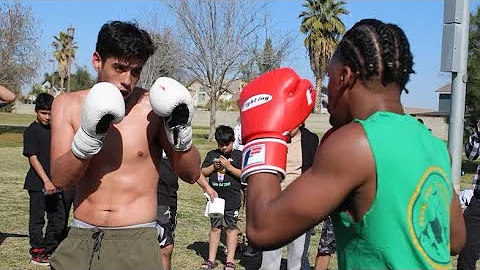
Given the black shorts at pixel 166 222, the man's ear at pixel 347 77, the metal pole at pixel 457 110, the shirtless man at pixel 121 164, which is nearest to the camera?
the man's ear at pixel 347 77

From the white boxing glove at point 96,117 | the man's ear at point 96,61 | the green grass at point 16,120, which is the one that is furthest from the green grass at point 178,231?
the green grass at point 16,120

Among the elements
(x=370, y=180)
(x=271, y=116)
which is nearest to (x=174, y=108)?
(x=271, y=116)

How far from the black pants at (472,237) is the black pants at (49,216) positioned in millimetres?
4131

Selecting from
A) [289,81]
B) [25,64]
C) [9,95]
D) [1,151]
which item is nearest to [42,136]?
[9,95]

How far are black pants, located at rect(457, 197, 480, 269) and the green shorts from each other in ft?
11.0

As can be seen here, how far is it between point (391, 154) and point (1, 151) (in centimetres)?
2067

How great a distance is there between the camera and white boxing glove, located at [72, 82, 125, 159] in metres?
2.73

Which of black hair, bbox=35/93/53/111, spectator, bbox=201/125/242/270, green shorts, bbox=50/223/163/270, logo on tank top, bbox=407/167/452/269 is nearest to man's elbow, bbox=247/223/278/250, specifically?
logo on tank top, bbox=407/167/452/269

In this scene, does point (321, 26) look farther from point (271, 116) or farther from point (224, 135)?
point (271, 116)

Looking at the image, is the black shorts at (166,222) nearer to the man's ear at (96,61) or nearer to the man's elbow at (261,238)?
the man's ear at (96,61)

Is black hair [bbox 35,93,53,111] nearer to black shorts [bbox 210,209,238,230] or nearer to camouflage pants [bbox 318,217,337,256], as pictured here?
black shorts [bbox 210,209,238,230]

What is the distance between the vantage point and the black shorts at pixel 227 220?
668cm

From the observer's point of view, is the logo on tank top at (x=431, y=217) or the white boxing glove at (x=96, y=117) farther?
the white boxing glove at (x=96, y=117)

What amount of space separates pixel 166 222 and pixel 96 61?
9.74 feet
